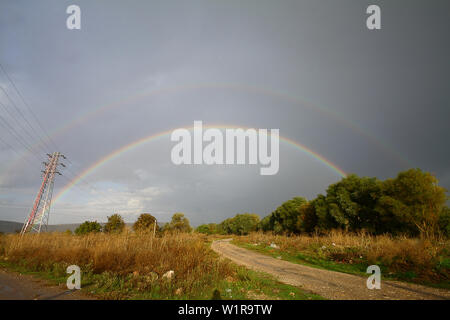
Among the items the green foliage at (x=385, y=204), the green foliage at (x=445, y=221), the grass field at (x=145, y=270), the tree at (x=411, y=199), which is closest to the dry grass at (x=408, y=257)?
the grass field at (x=145, y=270)

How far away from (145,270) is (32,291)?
3.21 m

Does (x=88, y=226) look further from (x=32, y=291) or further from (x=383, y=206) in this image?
(x=383, y=206)

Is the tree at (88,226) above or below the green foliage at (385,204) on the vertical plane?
below

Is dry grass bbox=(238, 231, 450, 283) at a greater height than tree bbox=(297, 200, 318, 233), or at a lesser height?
greater

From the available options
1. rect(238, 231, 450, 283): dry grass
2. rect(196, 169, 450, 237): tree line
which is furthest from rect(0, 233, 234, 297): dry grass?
rect(196, 169, 450, 237): tree line

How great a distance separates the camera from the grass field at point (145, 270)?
5773mm

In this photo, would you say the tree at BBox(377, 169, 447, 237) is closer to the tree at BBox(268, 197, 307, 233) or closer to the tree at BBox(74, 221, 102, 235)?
the tree at BBox(268, 197, 307, 233)

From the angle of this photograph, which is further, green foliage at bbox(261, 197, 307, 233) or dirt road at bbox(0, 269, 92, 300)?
green foliage at bbox(261, 197, 307, 233)

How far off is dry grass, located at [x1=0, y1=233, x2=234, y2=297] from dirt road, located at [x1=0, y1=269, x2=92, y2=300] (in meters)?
1.24

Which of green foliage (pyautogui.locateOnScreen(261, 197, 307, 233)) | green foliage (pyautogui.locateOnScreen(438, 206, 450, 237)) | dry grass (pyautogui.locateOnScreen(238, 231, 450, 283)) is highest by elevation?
dry grass (pyautogui.locateOnScreen(238, 231, 450, 283))

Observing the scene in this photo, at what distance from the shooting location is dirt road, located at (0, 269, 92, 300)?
5.40 meters

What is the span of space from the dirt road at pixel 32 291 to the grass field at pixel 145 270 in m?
0.40

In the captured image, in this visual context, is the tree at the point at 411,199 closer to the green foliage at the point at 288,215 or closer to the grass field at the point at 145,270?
the grass field at the point at 145,270
